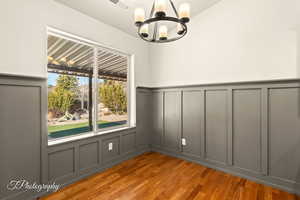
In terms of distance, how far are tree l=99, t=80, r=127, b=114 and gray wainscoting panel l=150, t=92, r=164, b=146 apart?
29.8 inches

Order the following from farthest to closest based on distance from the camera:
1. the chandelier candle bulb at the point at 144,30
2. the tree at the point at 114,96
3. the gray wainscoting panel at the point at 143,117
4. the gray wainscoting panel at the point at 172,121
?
the gray wainscoting panel at the point at 143,117
the gray wainscoting panel at the point at 172,121
the tree at the point at 114,96
the chandelier candle bulb at the point at 144,30

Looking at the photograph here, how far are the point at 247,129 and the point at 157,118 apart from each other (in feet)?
6.13

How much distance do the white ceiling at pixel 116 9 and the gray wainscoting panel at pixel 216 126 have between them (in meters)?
1.68

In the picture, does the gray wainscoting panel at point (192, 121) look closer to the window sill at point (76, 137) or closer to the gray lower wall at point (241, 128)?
the gray lower wall at point (241, 128)

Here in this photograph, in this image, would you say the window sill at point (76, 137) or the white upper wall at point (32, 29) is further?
the window sill at point (76, 137)

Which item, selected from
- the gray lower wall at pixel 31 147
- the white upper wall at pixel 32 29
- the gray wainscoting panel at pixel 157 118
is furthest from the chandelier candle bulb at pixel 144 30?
the gray wainscoting panel at pixel 157 118

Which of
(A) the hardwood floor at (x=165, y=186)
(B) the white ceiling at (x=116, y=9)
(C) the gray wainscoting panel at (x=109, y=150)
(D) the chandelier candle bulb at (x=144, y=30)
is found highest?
(B) the white ceiling at (x=116, y=9)

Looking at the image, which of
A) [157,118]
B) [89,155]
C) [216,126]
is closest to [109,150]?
[89,155]

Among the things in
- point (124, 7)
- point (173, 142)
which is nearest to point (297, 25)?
point (124, 7)

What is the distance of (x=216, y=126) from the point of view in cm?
281

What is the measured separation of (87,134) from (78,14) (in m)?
2.02

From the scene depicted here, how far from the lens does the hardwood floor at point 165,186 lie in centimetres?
203

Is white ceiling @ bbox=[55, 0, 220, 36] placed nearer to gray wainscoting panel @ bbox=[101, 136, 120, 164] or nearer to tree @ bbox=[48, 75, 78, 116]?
tree @ bbox=[48, 75, 78, 116]

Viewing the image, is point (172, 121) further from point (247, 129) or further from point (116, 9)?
point (116, 9)
